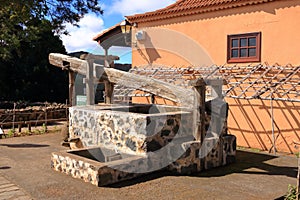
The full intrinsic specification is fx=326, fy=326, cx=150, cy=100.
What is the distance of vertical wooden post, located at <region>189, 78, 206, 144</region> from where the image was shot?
280 inches

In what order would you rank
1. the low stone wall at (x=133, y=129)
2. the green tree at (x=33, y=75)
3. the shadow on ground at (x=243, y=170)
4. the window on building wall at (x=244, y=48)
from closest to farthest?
the shadow on ground at (x=243, y=170), the low stone wall at (x=133, y=129), the window on building wall at (x=244, y=48), the green tree at (x=33, y=75)

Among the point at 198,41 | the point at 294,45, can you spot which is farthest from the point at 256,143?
the point at 198,41

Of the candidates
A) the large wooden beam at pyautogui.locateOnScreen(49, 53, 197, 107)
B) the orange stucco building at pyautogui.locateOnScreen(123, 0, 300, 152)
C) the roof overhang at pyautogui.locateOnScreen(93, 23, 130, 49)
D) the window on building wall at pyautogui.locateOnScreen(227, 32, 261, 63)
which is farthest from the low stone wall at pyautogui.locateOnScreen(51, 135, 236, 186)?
the roof overhang at pyautogui.locateOnScreen(93, 23, 130, 49)

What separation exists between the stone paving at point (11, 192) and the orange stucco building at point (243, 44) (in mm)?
6280

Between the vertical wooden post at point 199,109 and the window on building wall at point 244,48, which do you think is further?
the window on building wall at point 244,48

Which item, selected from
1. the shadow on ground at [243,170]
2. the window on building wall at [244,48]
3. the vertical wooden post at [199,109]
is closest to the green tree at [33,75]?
the window on building wall at [244,48]

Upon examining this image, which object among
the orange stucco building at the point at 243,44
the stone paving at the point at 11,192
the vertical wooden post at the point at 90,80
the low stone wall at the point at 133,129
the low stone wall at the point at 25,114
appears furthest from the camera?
the low stone wall at the point at 25,114

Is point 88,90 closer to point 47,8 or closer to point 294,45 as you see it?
point 47,8

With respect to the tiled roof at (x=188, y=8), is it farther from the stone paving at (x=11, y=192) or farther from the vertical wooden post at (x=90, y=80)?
the stone paving at (x=11, y=192)

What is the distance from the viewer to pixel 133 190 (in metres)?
5.99

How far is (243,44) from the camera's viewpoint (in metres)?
10.4

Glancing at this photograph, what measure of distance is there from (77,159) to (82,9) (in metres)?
8.12

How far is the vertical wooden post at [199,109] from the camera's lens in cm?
711

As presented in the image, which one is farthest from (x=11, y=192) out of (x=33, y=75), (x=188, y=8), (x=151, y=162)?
(x=33, y=75)
